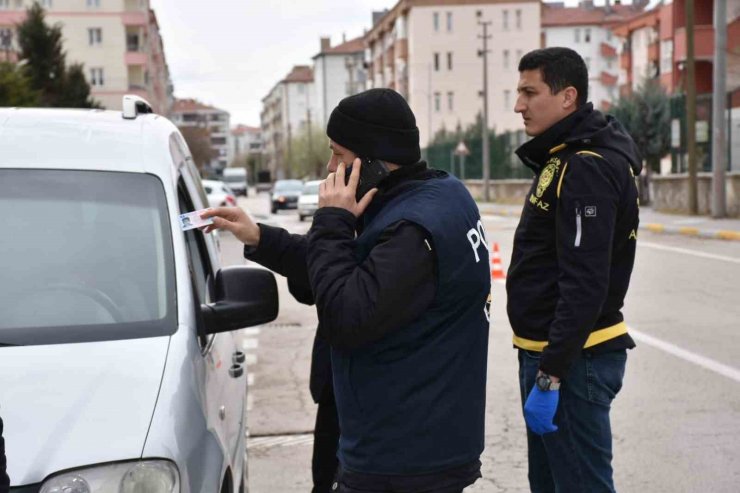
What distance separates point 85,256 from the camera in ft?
12.8

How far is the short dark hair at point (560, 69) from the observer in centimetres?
380

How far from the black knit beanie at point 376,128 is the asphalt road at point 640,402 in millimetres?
3347

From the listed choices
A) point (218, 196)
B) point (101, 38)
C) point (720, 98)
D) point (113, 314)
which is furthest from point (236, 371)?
point (101, 38)

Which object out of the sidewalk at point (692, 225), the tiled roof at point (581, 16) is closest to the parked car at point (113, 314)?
the sidewalk at point (692, 225)

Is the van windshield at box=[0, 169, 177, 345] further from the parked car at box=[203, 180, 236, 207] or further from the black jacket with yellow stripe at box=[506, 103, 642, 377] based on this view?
the parked car at box=[203, 180, 236, 207]

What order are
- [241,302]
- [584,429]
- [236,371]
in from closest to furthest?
[584,429] < [241,302] < [236,371]

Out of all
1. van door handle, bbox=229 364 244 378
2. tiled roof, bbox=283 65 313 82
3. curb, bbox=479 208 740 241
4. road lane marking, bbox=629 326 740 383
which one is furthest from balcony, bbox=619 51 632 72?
tiled roof, bbox=283 65 313 82

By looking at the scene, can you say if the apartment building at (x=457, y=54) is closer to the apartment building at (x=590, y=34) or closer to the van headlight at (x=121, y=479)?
the apartment building at (x=590, y=34)

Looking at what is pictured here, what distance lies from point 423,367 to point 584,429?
1038 mm

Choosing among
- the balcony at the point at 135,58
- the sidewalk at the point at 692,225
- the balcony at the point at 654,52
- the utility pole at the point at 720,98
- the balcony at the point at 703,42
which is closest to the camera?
the sidewalk at the point at 692,225

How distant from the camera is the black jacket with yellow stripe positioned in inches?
140

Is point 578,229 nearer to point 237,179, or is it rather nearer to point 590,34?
point 237,179

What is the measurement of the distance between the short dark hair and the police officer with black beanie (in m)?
0.93

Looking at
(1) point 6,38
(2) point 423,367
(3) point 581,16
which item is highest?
(3) point 581,16
